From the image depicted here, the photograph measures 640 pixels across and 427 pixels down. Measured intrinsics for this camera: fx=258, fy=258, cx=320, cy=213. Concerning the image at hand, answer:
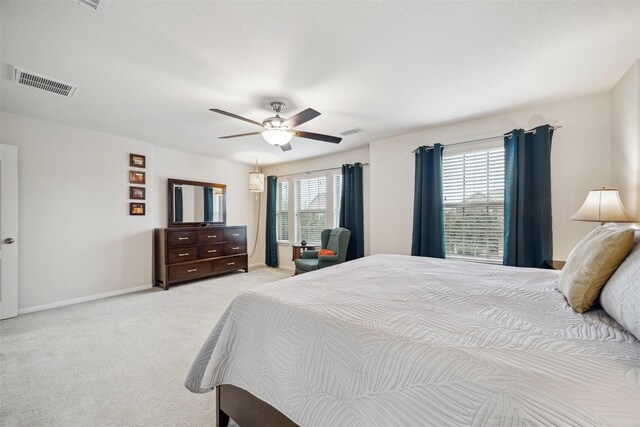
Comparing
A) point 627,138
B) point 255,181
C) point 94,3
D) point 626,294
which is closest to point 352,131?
point 255,181

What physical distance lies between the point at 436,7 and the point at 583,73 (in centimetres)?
182

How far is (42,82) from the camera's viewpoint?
2484mm

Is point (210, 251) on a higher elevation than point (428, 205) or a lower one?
lower

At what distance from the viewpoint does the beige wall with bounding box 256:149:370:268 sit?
4809mm

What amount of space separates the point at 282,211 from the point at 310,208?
0.90m

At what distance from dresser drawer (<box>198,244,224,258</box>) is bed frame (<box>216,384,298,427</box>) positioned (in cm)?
386

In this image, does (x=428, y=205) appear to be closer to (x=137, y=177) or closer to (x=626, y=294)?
(x=626, y=294)

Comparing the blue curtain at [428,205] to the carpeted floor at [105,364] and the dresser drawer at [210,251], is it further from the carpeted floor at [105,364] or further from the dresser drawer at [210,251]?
the dresser drawer at [210,251]

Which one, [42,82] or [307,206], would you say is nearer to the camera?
[42,82]

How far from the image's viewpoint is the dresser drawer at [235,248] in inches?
213

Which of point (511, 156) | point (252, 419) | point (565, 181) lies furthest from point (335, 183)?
point (252, 419)

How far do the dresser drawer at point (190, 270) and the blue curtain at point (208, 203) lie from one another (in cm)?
103

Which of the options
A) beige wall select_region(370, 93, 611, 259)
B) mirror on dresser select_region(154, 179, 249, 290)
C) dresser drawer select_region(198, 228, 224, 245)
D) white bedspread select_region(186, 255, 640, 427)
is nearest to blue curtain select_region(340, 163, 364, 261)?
beige wall select_region(370, 93, 611, 259)

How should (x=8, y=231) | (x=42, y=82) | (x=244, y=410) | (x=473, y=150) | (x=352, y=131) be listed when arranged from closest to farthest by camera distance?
(x=244, y=410)
(x=42, y=82)
(x=8, y=231)
(x=473, y=150)
(x=352, y=131)
